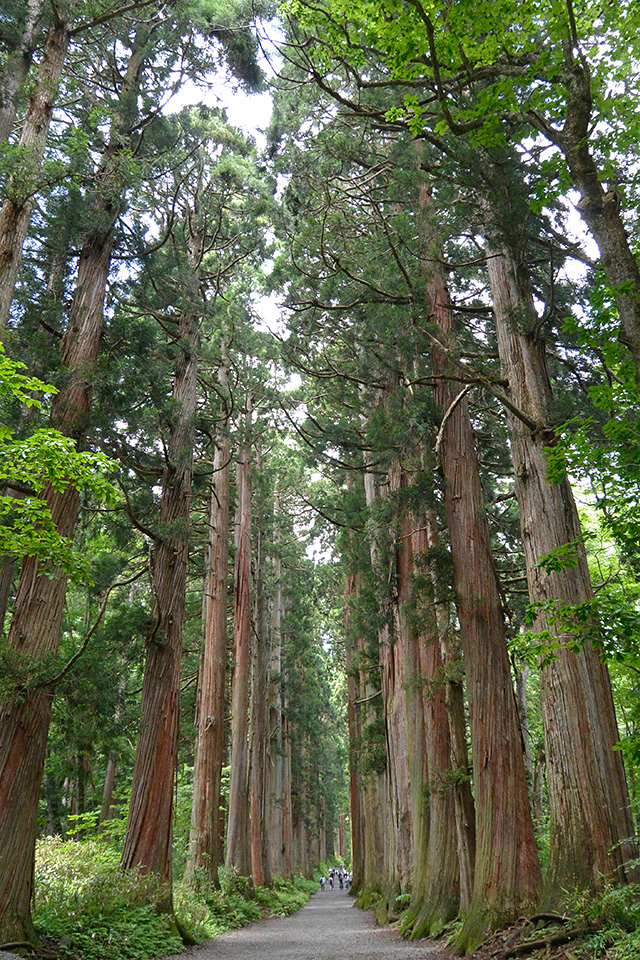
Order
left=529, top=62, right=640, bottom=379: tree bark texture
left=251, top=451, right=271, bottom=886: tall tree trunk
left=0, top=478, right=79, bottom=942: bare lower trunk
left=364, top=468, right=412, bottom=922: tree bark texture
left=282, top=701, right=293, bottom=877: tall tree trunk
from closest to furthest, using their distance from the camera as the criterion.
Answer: left=529, top=62, right=640, bottom=379: tree bark texture → left=0, top=478, right=79, bottom=942: bare lower trunk → left=364, top=468, right=412, bottom=922: tree bark texture → left=251, top=451, right=271, bottom=886: tall tree trunk → left=282, top=701, right=293, bottom=877: tall tree trunk

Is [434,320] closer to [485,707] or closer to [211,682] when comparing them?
[485,707]

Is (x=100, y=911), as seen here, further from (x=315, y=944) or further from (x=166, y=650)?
(x=315, y=944)

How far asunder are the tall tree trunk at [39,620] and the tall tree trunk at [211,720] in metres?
4.49

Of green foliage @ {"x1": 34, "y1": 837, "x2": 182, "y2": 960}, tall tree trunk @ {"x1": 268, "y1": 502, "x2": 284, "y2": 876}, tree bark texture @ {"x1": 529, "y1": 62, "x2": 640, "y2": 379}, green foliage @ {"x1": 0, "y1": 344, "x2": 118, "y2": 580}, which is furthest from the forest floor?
tall tree trunk @ {"x1": 268, "y1": 502, "x2": 284, "y2": 876}

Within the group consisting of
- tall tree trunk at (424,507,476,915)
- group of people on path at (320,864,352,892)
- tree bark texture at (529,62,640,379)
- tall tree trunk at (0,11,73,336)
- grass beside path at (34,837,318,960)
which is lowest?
group of people on path at (320,864,352,892)

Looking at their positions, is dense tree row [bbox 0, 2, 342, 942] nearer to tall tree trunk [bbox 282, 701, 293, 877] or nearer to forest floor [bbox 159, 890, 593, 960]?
forest floor [bbox 159, 890, 593, 960]

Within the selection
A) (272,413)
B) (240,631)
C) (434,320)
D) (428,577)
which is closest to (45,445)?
(428,577)

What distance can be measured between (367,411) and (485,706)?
8.35m

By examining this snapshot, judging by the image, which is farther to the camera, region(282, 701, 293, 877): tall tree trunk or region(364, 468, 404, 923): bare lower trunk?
region(282, 701, 293, 877): tall tree trunk

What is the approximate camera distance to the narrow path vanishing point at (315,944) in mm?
7250

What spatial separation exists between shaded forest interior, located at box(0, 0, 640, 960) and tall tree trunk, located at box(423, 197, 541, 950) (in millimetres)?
38

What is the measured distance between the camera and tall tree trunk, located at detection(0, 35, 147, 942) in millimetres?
5695

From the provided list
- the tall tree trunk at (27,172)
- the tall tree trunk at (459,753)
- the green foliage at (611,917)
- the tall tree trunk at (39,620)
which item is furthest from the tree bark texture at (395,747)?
the tall tree trunk at (27,172)

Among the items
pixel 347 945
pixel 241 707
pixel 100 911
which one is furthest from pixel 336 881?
pixel 100 911
